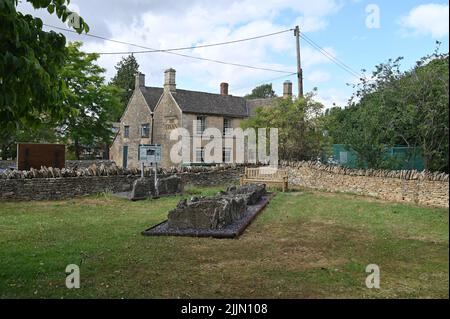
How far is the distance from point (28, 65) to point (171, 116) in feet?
101

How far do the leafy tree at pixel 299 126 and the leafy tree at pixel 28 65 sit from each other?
16.3 meters

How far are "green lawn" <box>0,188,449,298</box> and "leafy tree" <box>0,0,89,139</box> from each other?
2.40 m

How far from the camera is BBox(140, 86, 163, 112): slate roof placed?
3801 cm

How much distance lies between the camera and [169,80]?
35.1m

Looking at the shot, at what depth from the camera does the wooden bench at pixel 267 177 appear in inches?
736

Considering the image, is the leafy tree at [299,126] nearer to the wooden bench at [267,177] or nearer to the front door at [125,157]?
the wooden bench at [267,177]

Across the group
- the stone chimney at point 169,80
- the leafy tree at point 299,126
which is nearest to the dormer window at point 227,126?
the stone chimney at point 169,80

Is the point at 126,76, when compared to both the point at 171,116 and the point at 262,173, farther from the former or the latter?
the point at 262,173

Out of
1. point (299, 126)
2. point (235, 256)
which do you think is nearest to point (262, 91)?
point (299, 126)

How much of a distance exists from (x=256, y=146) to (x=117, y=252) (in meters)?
16.4

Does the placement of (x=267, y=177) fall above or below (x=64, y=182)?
above
